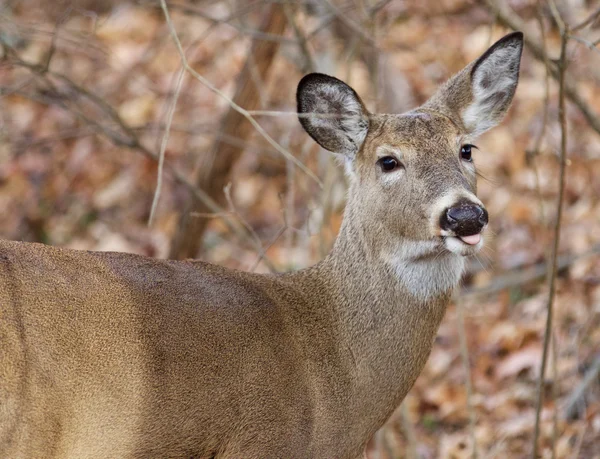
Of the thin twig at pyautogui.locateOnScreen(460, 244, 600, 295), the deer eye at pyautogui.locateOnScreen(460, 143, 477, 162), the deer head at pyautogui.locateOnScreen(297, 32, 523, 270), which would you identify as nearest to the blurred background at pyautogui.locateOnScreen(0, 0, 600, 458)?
the thin twig at pyautogui.locateOnScreen(460, 244, 600, 295)

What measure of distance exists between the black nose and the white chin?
0.13 feet

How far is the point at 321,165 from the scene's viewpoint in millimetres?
9242

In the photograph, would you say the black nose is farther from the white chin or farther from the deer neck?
the deer neck

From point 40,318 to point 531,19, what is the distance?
7984 millimetres

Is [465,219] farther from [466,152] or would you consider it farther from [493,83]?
[493,83]

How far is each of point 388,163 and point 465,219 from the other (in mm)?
693

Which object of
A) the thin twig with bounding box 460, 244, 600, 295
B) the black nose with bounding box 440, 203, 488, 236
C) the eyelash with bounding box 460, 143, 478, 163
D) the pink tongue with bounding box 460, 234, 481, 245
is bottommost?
the pink tongue with bounding box 460, 234, 481, 245

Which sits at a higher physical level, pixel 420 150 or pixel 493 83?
pixel 493 83

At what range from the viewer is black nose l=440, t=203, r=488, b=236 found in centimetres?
420

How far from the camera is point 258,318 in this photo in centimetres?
455

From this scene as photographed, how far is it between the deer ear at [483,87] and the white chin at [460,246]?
0.96 meters

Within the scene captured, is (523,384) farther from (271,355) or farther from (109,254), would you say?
(109,254)

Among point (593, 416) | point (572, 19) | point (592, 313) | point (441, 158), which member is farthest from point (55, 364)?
point (572, 19)

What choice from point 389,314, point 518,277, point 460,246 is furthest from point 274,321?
point 518,277
